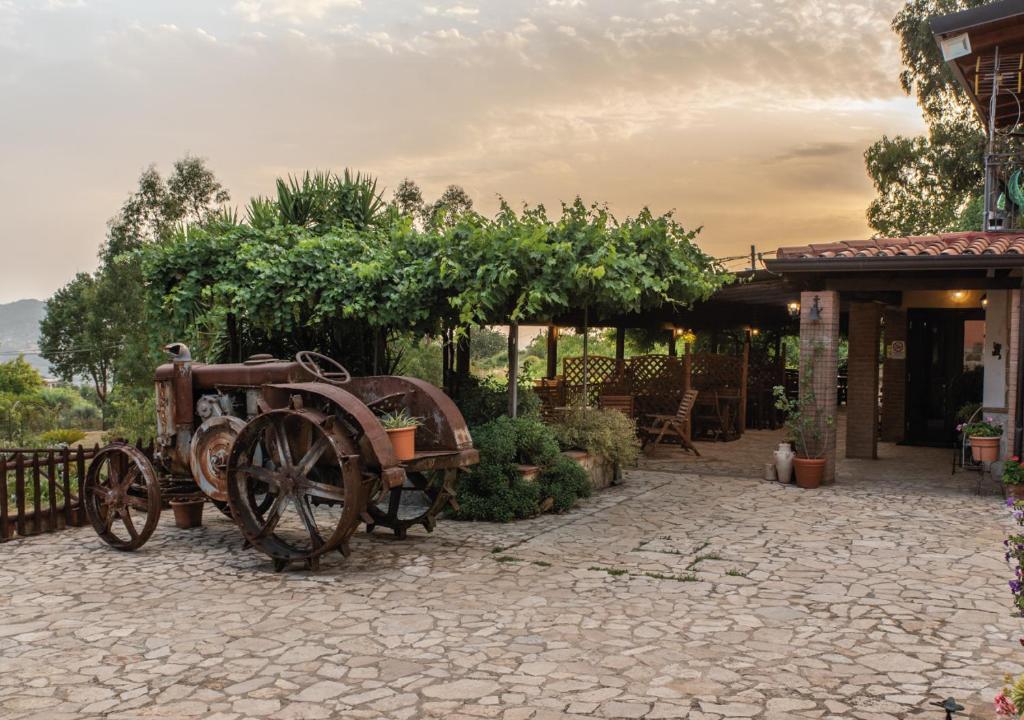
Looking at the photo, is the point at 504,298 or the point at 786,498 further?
the point at 786,498

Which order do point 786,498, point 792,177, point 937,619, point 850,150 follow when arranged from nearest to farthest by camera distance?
1. point 937,619
2. point 786,498
3. point 792,177
4. point 850,150

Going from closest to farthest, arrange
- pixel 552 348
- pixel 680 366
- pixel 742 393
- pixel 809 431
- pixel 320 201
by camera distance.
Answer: pixel 809 431 < pixel 320 201 < pixel 680 366 < pixel 742 393 < pixel 552 348

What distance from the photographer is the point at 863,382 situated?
39.5ft

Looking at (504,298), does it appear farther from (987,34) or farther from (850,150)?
(850,150)

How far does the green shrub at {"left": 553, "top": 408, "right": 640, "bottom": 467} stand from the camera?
9023 millimetres

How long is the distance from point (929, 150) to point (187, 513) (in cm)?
2279

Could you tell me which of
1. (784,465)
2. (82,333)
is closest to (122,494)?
(784,465)

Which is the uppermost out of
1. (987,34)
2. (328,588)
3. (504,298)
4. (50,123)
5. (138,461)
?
(50,123)

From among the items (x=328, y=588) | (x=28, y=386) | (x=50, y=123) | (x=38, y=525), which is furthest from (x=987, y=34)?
(x=28, y=386)

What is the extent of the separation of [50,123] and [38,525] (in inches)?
665

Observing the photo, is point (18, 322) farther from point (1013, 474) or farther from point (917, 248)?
point (1013, 474)

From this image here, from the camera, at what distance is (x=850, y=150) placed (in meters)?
25.0

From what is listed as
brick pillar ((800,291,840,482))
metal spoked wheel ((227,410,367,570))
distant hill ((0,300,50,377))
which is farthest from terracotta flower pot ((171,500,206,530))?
distant hill ((0,300,50,377))

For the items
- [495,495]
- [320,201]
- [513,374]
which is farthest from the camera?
[320,201]
